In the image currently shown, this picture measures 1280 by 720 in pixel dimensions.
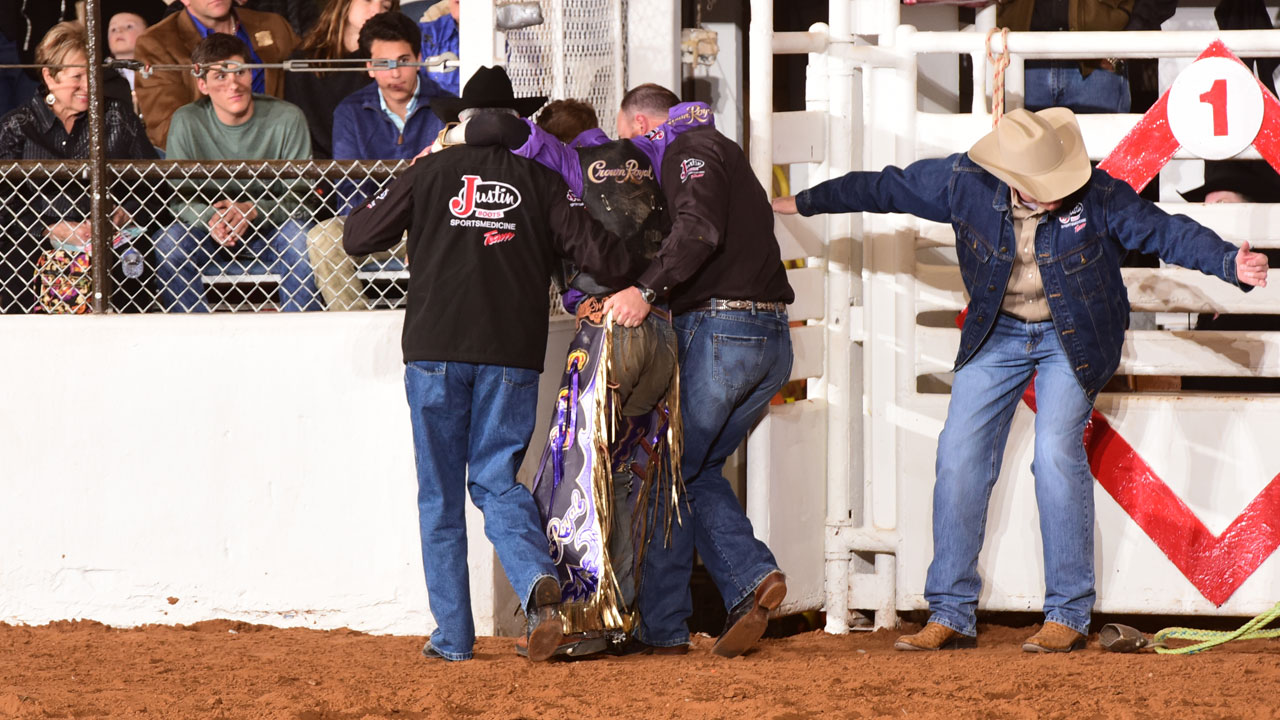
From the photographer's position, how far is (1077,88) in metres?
6.60

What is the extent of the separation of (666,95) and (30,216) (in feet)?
9.67

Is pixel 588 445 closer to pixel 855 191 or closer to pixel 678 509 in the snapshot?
pixel 678 509

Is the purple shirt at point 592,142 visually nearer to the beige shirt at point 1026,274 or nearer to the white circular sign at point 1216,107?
the beige shirt at point 1026,274

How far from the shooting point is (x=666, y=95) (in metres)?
5.41

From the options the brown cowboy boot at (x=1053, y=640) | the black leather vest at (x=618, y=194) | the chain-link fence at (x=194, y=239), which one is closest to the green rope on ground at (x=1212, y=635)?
the brown cowboy boot at (x=1053, y=640)

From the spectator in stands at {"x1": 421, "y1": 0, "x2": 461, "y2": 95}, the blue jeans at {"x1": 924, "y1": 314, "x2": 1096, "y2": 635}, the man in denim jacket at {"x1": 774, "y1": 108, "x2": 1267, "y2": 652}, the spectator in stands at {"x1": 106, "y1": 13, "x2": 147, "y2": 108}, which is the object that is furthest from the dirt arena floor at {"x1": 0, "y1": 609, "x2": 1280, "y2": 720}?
the spectator in stands at {"x1": 106, "y1": 13, "x2": 147, "y2": 108}

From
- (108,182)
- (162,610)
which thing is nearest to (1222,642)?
(162,610)

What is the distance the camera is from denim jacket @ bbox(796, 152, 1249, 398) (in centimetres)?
497

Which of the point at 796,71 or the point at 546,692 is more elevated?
the point at 796,71

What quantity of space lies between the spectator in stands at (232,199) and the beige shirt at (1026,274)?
2.75m

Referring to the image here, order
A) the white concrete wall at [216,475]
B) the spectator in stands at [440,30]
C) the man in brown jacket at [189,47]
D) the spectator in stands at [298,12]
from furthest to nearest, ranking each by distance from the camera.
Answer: the spectator in stands at [298,12] < the spectator in stands at [440,30] < the man in brown jacket at [189,47] < the white concrete wall at [216,475]

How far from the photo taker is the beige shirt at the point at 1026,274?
5070mm

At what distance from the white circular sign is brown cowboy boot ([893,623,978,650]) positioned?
2.03m

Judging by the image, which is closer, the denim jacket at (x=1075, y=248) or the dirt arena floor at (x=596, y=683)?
the dirt arena floor at (x=596, y=683)
